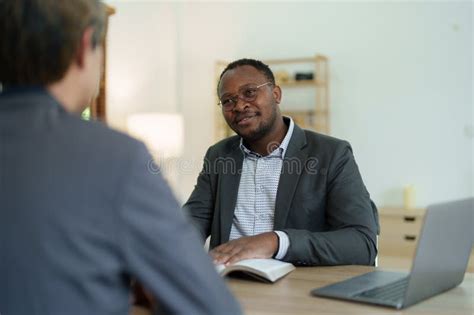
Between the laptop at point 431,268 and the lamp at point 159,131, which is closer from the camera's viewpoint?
the laptop at point 431,268

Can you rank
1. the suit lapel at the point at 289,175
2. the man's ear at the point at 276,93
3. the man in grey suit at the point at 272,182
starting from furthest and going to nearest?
the man's ear at the point at 276,93 < the suit lapel at the point at 289,175 < the man in grey suit at the point at 272,182

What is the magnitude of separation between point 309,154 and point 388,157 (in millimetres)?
2562

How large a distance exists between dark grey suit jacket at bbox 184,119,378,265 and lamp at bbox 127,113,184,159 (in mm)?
2306

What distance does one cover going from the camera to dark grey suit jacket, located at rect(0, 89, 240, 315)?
2.27 ft

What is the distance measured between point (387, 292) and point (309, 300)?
0.17 metres

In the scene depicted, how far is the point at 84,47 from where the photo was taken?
0.78 m

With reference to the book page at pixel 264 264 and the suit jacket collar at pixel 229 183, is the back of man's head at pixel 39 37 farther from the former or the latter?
the suit jacket collar at pixel 229 183

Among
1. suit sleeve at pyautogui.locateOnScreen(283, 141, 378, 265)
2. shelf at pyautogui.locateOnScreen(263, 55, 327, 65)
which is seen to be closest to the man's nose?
suit sleeve at pyautogui.locateOnScreen(283, 141, 378, 265)

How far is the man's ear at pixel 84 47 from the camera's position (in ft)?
2.56

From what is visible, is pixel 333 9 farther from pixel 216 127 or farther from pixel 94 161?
pixel 94 161

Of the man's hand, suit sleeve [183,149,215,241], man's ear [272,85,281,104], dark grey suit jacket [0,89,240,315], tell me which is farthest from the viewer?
man's ear [272,85,281,104]

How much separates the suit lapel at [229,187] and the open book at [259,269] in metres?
0.61

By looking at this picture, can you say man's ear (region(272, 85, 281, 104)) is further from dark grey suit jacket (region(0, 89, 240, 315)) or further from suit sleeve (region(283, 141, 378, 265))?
dark grey suit jacket (region(0, 89, 240, 315))

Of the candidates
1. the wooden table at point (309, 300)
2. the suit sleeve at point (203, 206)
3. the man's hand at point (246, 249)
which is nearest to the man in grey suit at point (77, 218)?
the wooden table at point (309, 300)
